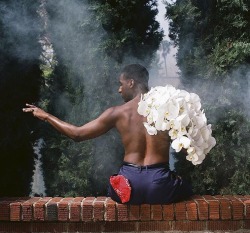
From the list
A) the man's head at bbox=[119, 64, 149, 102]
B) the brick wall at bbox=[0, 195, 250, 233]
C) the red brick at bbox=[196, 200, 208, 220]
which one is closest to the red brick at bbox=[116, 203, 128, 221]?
the brick wall at bbox=[0, 195, 250, 233]

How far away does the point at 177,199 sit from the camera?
334cm

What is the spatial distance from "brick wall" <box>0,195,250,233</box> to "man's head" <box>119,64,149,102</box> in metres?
0.97

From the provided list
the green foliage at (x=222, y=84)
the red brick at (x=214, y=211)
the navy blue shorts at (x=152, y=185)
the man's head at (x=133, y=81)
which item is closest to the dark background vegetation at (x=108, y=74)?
the green foliage at (x=222, y=84)

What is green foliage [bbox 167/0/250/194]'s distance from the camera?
5.27m

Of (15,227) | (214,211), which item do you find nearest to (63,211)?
(15,227)

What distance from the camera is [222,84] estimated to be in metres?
5.38

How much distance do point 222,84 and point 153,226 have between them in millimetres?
2670

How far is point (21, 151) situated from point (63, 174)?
97 centimetres

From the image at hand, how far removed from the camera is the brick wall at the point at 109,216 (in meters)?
3.27

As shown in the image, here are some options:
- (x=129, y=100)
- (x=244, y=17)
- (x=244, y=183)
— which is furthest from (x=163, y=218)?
(x=244, y=17)

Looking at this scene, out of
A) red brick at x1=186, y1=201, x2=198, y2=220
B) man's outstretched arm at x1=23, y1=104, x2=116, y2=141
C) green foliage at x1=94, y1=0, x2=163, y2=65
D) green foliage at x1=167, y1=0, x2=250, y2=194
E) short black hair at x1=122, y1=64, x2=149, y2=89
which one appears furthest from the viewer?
green foliage at x1=94, y1=0, x2=163, y2=65

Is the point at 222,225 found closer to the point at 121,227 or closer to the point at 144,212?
the point at 144,212

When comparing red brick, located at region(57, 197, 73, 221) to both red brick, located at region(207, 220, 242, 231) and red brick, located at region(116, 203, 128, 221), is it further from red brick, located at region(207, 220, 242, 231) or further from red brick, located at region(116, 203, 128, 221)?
red brick, located at region(207, 220, 242, 231)

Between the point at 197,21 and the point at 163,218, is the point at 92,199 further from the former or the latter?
the point at 197,21
